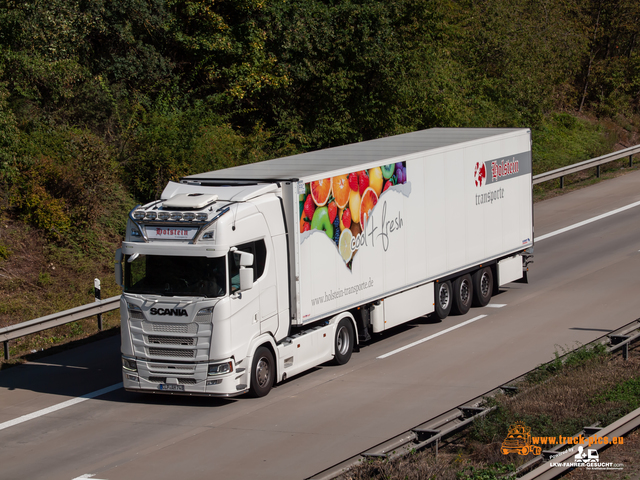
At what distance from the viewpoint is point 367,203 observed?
15.8 meters

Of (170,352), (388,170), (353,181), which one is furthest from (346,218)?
(170,352)

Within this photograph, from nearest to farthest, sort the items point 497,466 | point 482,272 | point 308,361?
point 497,466 → point 308,361 → point 482,272

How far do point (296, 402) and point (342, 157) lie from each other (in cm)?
545

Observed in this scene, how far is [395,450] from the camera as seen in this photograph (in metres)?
9.69

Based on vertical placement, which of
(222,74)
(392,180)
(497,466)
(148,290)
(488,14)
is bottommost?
(497,466)

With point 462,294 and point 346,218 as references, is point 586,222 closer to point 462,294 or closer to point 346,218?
point 462,294

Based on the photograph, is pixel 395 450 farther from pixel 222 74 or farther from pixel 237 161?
pixel 222 74

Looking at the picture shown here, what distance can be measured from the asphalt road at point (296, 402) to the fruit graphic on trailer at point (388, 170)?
3426 millimetres

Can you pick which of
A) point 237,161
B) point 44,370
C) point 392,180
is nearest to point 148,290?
point 44,370

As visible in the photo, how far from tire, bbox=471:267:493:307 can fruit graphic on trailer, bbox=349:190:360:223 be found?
5.04 m

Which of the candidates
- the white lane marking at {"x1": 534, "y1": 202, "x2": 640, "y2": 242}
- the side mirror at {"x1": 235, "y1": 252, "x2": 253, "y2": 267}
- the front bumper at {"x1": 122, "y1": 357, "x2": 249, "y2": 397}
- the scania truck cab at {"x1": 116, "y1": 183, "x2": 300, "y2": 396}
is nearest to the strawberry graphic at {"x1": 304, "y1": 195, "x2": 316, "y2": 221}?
the scania truck cab at {"x1": 116, "y1": 183, "x2": 300, "y2": 396}

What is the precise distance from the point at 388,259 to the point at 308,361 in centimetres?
290

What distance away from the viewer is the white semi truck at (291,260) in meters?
13.1

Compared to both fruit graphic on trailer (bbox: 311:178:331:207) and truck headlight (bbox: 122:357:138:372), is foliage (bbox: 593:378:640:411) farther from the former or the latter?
truck headlight (bbox: 122:357:138:372)
